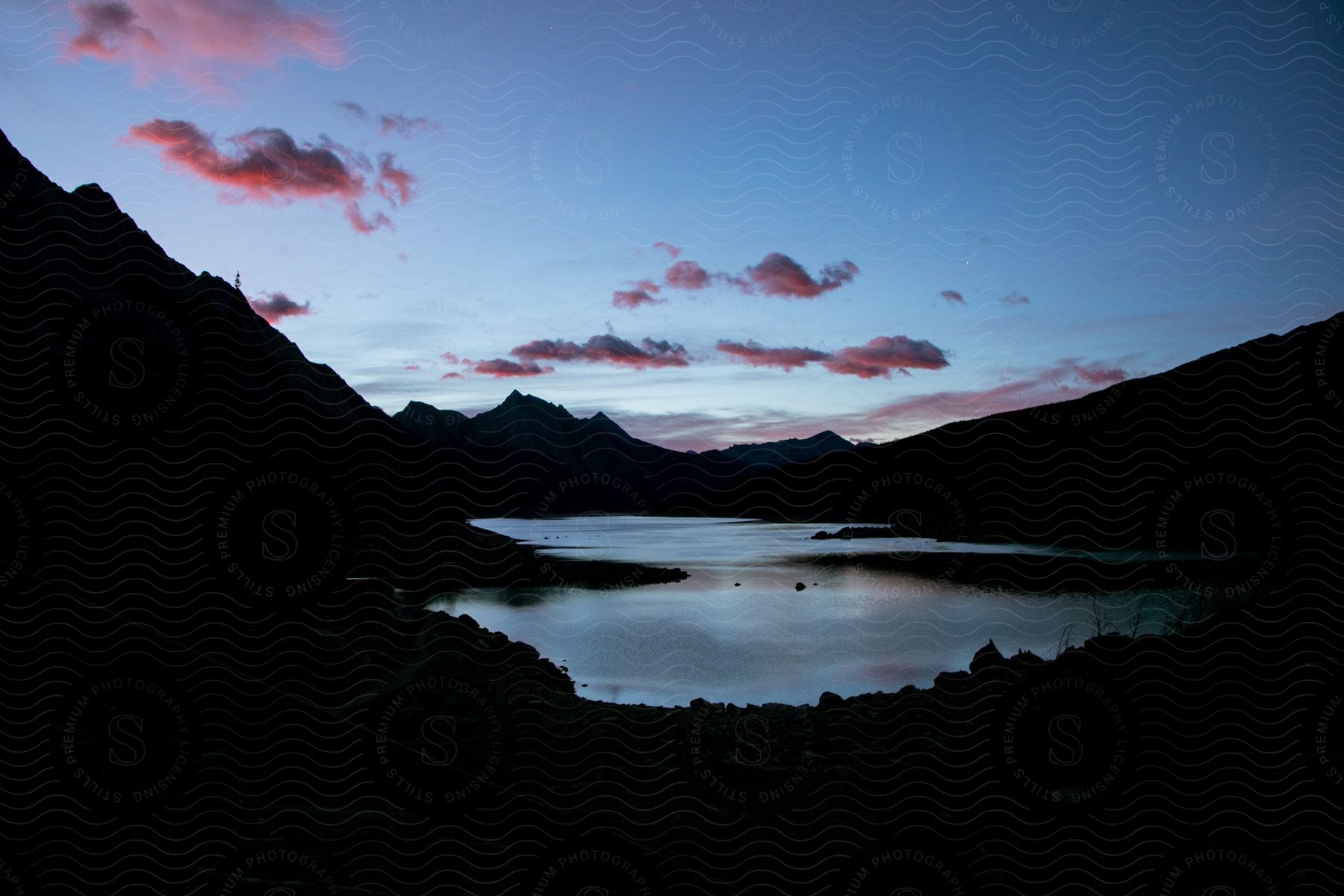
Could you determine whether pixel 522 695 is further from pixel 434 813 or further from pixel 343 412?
pixel 343 412

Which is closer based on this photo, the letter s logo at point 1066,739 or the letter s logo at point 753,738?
the letter s logo at point 1066,739

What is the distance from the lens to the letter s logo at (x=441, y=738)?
937cm

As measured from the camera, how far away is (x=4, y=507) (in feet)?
34.1

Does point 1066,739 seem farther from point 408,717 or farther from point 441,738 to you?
point 408,717
